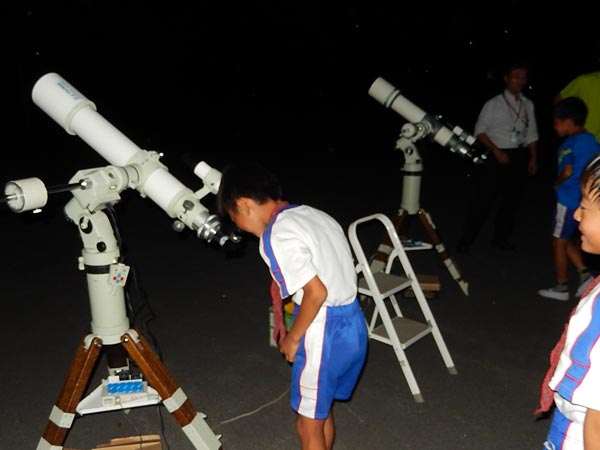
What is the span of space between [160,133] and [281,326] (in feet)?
44.6

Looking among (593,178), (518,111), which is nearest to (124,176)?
(593,178)

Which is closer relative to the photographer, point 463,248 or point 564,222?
point 564,222

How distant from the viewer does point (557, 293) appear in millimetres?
4746

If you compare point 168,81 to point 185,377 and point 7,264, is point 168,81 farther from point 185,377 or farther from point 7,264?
point 185,377

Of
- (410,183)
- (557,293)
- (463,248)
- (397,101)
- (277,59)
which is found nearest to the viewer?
(410,183)

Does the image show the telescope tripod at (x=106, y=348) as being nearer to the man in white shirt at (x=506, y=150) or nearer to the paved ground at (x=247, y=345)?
the paved ground at (x=247, y=345)

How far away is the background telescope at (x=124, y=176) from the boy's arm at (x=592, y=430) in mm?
1427

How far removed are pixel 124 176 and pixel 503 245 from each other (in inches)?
188

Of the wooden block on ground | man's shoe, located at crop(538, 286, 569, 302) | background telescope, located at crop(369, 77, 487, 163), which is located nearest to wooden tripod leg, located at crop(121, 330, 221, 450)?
the wooden block on ground

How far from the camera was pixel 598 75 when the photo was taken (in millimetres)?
5246

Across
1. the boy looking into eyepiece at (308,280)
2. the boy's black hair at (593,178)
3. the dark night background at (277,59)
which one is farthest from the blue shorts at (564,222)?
the dark night background at (277,59)

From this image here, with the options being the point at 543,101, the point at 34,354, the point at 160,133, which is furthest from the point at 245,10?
the point at 34,354

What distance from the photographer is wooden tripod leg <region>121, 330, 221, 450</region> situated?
8.07 feet

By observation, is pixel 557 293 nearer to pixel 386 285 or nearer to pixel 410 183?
pixel 410 183
